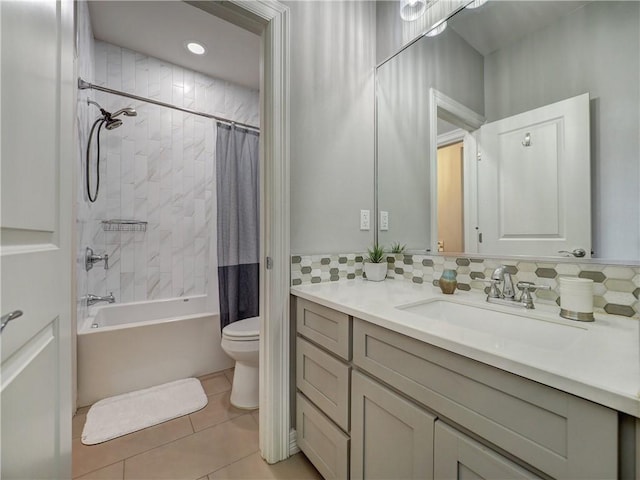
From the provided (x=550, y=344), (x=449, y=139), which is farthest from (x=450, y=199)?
(x=550, y=344)

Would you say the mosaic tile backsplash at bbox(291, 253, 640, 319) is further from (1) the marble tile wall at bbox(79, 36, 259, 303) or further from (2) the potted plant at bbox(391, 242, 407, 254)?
(1) the marble tile wall at bbox(79, 36, 259, 303)

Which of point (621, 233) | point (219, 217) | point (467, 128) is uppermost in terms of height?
point (467, 128)

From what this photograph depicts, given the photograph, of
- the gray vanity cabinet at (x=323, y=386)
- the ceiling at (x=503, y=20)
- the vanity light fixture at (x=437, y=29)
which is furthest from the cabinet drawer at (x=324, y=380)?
the vanity light fixture at (x=437, y=29)

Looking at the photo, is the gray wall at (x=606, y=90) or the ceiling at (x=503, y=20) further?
the ceiling at (x=503, y=20)

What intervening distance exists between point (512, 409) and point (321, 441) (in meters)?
0.82

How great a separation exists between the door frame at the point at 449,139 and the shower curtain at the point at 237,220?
1.48 meters

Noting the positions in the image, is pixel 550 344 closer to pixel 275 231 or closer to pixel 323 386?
pixel 323 386

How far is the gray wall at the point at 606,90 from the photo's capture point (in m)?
0.84

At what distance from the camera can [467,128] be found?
4.16ft

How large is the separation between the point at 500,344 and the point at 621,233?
0.66 meters

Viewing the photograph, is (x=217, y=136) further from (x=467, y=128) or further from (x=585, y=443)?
(x=585, y=443)

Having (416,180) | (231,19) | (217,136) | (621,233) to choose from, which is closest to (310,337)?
(416,180)

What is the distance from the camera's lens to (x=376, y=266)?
1455 millimetres

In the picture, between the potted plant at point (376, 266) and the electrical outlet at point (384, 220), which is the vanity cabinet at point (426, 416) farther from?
the electrical outlet at point (384, 220)
